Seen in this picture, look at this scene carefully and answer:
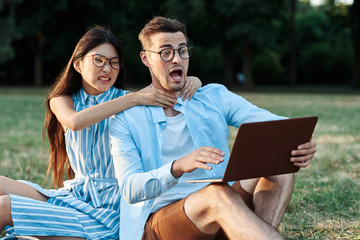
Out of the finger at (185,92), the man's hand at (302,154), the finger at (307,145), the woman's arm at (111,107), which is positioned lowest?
the man's hand at (302,154)

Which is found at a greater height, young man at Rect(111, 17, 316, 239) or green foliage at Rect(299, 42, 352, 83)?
young man at Rect(111, 17, 316, 239)

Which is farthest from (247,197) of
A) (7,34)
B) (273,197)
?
(7,34)

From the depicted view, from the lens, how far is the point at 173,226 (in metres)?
2.85

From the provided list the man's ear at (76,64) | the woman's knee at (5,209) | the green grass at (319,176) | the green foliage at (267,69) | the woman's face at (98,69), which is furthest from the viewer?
the green foliage at (267,69)

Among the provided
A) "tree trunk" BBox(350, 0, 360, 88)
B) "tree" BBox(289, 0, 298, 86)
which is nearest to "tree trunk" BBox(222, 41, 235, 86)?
"tree" BBox(289, 0, 298, 86)

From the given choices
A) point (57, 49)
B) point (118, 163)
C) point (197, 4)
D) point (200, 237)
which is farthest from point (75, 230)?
point (57, 49)

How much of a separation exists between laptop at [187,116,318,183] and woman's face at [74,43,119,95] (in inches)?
50.9

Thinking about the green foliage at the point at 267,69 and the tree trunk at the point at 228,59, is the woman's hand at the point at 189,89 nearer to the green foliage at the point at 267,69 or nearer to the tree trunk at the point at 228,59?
the tree trunk at the point at 228,59

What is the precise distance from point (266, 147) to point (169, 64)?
3.07 feet

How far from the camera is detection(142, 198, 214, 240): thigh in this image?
9.20ft

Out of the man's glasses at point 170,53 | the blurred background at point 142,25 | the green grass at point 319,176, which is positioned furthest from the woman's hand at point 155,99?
the blurred background at point 142,25

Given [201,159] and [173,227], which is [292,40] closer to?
[173,227]

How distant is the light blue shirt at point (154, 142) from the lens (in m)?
2.84

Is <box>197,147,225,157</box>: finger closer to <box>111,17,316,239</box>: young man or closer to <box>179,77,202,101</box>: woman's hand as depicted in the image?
<box>111,17,316,239</box>: young man
